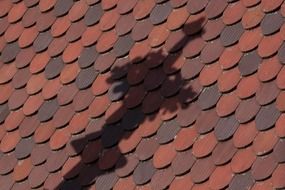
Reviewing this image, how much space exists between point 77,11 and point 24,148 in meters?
1.16

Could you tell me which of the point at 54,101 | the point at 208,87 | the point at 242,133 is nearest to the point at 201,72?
the point at 208,87

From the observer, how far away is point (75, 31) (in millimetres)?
8469

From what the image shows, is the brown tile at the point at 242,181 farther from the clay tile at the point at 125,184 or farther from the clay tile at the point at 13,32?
the clay tile at the point at 13,32

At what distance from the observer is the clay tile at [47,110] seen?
8148 millimetres

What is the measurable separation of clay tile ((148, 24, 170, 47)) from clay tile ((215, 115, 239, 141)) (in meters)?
0.92

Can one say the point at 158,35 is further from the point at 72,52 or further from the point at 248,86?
the point at 248,86

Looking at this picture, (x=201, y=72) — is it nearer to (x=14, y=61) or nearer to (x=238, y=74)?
(x=238, y=74)

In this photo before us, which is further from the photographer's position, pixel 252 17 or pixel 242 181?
pixel 252 17

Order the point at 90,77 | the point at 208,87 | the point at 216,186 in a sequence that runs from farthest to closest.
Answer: the point at 90,77 < the point at 208,87 < the point at 216,186

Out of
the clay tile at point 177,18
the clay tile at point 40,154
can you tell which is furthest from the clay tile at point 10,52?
the clay tile at point 177,18

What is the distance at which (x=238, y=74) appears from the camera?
757 centimetres

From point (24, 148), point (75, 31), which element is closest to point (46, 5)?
point (75, 31)

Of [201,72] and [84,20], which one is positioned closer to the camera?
[201,72]

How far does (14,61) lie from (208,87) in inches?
68.4
